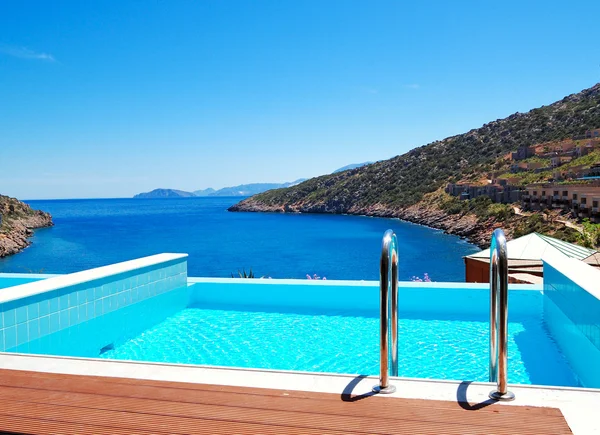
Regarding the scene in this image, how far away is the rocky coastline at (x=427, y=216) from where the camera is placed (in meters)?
39.4

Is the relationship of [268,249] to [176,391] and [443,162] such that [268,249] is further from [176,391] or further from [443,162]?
[176,391]

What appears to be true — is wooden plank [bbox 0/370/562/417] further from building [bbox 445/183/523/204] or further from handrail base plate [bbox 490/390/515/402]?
building [bbox 445/183/523/204]

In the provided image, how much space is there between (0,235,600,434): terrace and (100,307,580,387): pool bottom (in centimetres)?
2

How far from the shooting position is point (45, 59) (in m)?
26.0

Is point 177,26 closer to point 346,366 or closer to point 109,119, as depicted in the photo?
point 346,366

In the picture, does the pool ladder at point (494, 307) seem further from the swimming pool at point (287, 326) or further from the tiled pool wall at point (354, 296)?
the tiled pool wall at point (354, 296)

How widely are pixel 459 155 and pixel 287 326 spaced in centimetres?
5758

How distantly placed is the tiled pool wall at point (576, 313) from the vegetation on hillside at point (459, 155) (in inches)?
1913

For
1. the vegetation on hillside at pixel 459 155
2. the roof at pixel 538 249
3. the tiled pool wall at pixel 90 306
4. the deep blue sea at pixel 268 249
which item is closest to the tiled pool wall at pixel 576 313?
the roof at pixel 538 249

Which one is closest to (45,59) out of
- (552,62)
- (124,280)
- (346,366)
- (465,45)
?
(465,45)

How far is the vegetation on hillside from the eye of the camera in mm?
52781

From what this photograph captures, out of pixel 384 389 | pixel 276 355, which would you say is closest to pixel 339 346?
pixel 276 355

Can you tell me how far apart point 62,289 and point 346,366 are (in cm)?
263

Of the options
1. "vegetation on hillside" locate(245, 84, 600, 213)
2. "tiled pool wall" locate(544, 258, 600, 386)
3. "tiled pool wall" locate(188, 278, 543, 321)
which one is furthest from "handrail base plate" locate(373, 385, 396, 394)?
"vegetation on hillside" locate(245, 84, 600, 213)
